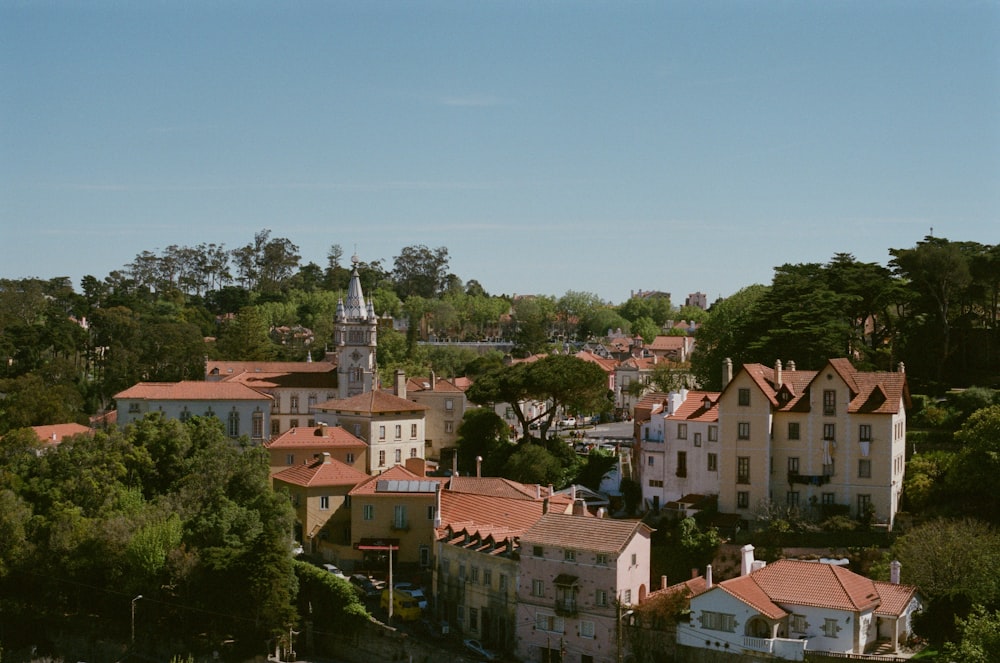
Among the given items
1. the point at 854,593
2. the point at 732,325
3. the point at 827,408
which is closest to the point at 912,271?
the point at 732,325

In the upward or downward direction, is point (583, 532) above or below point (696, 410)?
below

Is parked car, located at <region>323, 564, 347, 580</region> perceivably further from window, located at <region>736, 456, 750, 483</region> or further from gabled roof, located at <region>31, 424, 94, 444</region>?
gabled roof, located at <region>31, 424, 94, 444</region>

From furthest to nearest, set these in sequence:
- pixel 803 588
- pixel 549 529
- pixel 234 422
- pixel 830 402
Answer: pixel 234 422
pixel 830 402
pixel 549 529
pixel 803 588

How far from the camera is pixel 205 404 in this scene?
67812 mm

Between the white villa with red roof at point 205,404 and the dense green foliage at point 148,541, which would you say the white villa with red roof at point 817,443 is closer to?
the dense green foliage at point 148,541

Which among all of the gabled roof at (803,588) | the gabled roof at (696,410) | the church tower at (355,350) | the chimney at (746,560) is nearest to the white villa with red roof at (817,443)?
the gabled roof at (696,410)

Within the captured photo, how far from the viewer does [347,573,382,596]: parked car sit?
44.8m

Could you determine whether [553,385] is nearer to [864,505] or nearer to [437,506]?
[437,506]

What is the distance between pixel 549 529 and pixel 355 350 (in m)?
38.4

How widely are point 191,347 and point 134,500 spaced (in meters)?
37.9

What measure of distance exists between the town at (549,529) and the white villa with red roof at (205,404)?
7.73m

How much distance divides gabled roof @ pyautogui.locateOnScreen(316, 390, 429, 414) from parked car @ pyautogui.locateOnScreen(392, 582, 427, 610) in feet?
54.4

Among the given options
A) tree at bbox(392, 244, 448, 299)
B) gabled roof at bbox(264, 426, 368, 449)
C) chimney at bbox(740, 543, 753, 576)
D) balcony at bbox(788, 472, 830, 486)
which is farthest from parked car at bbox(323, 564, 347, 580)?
tree at bbox(392, 244, 448, 299)

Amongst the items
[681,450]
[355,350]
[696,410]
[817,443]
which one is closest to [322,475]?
[681,450]
